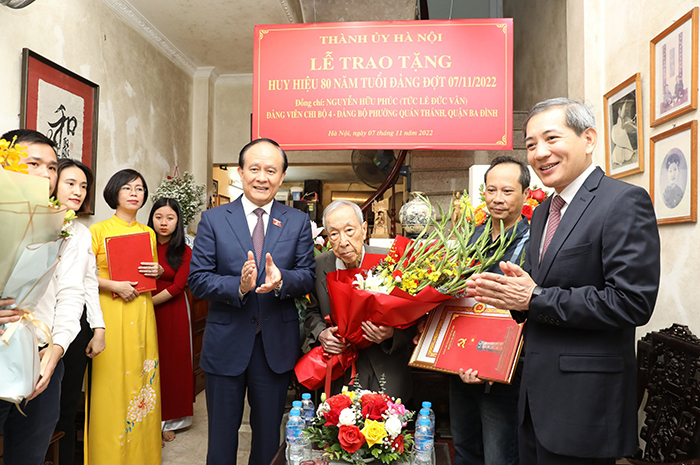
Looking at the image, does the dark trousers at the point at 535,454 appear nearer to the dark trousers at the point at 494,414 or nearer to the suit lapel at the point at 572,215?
the dark trousers at the point at 494,414

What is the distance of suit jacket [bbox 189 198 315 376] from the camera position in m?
1.87

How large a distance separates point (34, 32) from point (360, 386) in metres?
3.07

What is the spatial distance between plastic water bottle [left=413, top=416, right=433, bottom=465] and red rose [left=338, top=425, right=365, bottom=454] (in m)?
0.22

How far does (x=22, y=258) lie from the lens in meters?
1.14

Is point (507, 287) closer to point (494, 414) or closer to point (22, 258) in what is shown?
point (494, 414)

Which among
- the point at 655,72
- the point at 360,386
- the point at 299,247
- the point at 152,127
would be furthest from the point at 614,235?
the point at 152,127

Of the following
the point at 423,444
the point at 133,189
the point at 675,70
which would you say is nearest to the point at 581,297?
the point at 423,444

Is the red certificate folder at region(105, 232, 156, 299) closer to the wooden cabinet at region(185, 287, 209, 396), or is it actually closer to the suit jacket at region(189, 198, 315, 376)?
the suit jacket at region(189, 198, 315, 376)

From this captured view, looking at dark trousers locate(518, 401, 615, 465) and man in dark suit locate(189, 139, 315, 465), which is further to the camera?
man in dark suit locate(189, 139, 315, 465)

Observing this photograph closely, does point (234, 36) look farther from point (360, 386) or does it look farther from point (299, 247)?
point (360, 386)

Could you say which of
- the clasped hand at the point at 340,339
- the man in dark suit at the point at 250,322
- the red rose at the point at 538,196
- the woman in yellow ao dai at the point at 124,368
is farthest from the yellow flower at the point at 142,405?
the red rose at the point at 538,196

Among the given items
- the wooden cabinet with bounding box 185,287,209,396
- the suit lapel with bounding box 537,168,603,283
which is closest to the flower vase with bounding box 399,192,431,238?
the suit lapel with bounding box 537,168,603,283

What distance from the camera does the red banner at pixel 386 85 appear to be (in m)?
3.54

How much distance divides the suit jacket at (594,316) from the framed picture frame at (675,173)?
2.83ft
